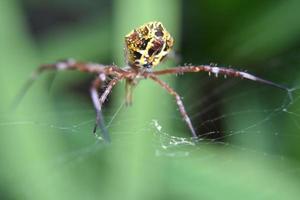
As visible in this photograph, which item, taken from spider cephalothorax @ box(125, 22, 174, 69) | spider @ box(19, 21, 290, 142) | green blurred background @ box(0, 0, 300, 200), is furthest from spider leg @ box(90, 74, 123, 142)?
green blurred background @ box(0, 0, 300, 200)

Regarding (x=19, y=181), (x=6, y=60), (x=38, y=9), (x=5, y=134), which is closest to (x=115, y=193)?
(x=19, y=181)

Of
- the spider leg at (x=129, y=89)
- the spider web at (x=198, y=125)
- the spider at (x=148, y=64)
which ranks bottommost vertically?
the spider web at (x=198, y=125)

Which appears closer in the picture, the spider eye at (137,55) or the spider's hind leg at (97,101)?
the spider's hind leg at (97,101)

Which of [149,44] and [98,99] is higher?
[149,44]

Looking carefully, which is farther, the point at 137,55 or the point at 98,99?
the point at 137,55

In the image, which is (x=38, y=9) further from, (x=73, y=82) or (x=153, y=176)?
(x=153, y=176)

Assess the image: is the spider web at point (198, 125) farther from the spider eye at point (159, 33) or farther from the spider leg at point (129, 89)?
the spider eye at point (159, 33)

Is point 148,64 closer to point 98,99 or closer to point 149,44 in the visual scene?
point 149,44

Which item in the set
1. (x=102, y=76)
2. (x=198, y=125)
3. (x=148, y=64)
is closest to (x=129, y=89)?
(x=148, y=64)

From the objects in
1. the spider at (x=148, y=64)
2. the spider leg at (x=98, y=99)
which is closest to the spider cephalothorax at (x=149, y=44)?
the spider at (x=148, y=64)
